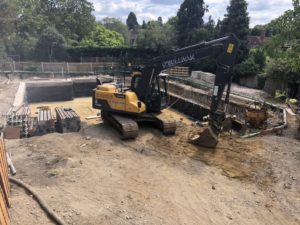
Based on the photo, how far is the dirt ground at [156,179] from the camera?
639cm

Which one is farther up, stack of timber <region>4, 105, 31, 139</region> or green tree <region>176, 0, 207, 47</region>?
green tree <region>176, 0, 207, 47</region>

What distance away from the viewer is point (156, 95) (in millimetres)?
12547

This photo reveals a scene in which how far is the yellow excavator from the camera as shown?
34.2 feet

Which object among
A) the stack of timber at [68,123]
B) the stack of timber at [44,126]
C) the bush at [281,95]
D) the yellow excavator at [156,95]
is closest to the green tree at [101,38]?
the bush at [281,95]

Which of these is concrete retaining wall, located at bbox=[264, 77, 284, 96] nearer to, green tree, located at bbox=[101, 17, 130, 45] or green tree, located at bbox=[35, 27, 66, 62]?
green tree, located at bbox=[35, 27, 66, 62]

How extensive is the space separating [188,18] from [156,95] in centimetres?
2887

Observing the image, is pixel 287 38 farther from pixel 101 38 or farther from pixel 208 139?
pixel 101 38

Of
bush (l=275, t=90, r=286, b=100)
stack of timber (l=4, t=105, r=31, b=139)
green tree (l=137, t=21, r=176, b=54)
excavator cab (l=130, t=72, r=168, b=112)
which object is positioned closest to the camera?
stack of timber (l=4, t=105, r=31, b=139)

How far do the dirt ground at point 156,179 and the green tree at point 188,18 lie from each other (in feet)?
95.0

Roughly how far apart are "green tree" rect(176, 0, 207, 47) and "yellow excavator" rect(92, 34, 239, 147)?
2707 cm

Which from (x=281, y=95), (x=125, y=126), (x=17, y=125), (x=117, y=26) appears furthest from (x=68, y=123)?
(x=117, y=26)

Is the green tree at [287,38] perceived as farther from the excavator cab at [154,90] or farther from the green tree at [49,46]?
the green tree at [49,46]

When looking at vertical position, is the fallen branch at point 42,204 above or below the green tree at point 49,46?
below

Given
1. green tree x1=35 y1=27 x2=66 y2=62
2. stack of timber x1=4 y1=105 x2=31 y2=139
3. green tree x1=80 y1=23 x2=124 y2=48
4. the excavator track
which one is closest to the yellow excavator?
the excavator track
